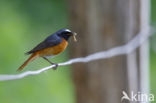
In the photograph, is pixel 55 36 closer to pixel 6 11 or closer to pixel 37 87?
pixel 37 87

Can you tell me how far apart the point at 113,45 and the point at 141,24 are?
34 centimetres

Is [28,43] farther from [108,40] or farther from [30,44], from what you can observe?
[108,40]

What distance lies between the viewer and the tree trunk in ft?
11.4

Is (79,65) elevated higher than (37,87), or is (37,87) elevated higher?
(79,65)

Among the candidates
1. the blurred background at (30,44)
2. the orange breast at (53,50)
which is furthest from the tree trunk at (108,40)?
the blurred background at (30,44)

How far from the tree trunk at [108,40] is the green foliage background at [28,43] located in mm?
2118

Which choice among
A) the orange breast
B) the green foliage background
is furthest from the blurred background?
the orange breast

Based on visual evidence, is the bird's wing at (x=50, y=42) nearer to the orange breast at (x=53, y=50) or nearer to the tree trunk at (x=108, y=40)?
the orange breast at (x=53, y=50)

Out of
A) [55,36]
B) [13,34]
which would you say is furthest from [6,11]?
[55,36]

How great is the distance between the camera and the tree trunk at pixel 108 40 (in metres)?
3.48

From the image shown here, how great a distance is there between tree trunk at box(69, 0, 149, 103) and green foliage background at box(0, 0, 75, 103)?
83.4 inches

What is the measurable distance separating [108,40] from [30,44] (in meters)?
2.93

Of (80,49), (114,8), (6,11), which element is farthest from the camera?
(6,11)

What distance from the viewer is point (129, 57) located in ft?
12.0
